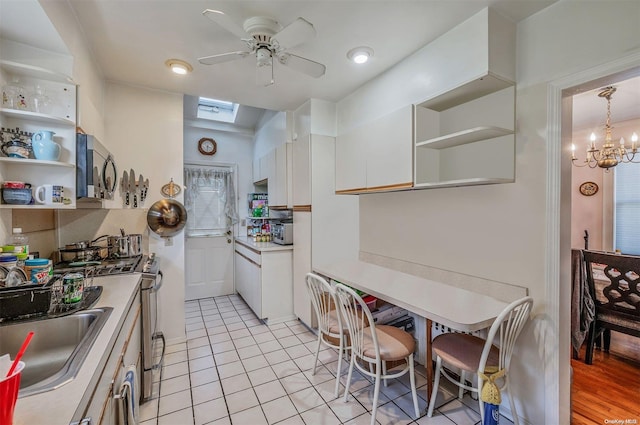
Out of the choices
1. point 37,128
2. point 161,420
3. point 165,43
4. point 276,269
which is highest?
point 165,43

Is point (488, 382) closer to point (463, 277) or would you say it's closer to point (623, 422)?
point (463, 277)

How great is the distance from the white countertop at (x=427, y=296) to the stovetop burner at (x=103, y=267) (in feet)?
4.92

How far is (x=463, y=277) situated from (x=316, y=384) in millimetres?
1341

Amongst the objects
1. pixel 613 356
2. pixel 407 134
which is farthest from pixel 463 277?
pixel 613 356

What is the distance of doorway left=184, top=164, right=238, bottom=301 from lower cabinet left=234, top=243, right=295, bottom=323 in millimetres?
1068

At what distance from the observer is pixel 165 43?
6.35 ft

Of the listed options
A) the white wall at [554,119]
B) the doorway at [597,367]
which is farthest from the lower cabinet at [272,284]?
the doorway at [597,367]

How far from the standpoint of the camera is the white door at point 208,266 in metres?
4.07

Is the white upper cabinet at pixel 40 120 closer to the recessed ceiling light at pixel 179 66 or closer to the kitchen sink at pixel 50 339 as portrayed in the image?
the kitchen sink at pixel 50 339

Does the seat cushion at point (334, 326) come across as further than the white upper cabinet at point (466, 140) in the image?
Yes

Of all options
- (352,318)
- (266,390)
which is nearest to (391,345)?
(352,318)

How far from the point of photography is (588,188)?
4.04 metres

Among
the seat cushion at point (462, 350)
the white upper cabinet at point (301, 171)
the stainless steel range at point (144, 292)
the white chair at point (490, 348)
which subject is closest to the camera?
the white chair at point (490, 348)

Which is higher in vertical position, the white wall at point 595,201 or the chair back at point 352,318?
the white wall at point 595,201
